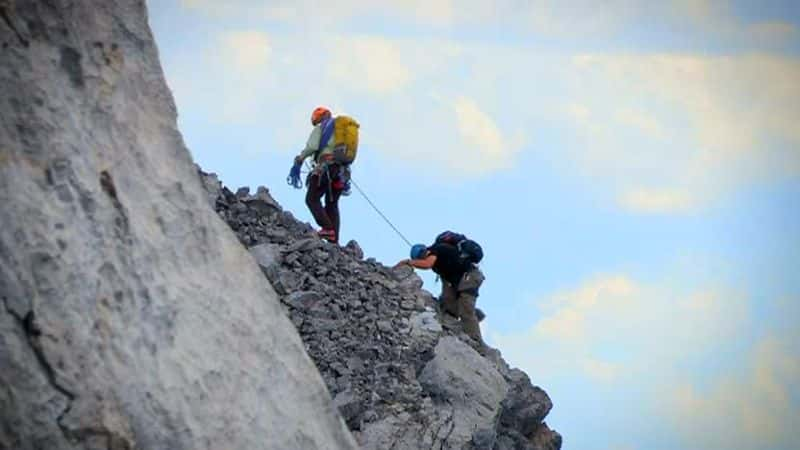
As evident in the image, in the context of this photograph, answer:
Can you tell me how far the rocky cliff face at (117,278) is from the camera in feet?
23.2

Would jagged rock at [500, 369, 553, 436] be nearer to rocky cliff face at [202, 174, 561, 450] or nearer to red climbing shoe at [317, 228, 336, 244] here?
rocky cliff face at [202, 174, 561, 450]

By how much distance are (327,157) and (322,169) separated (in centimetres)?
17

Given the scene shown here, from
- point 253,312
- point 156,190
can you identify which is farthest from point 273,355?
point 156,190

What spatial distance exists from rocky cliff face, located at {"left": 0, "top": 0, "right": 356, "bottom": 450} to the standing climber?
15475 millimetres

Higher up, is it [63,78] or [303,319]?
[303,319]

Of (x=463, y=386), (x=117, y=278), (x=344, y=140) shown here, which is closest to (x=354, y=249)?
(x=344, y=140)

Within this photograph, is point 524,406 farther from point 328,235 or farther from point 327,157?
point 327,157

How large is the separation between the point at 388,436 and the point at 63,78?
13.6 metres

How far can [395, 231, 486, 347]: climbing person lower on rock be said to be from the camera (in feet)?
79.5

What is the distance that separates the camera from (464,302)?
2486 cm

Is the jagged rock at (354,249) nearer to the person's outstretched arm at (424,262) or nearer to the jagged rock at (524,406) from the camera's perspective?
the person's outstretched arm at (424,262)

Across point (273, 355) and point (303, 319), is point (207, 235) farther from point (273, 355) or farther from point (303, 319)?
point (303, 319)

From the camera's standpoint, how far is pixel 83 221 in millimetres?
7398

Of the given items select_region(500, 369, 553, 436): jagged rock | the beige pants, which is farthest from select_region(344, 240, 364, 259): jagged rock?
select_region(500, 369, 553, 436): jagged rock
